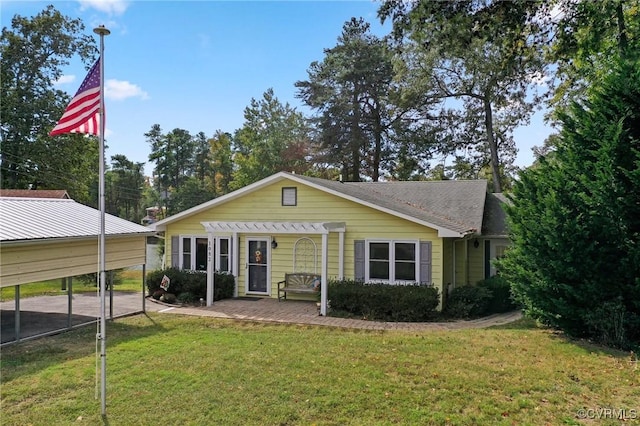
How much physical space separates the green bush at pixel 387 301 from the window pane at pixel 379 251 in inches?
41.7

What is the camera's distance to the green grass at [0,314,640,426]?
4.91 meters

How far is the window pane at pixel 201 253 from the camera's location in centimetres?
1427

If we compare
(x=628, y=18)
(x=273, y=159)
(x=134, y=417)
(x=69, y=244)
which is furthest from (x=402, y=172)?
(x=134, y=417)

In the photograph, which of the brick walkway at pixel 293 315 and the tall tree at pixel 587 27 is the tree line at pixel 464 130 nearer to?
the tall tree at pixel 587 27

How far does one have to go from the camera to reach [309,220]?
13188 millimetres

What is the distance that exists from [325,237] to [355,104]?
76.7 ft

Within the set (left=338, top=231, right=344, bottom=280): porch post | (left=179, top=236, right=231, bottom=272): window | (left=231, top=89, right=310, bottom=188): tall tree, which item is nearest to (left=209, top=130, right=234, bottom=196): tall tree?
(left=231, top=89, right=310, bottom=188): tall tree

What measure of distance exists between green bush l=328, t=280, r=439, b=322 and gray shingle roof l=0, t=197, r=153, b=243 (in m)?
5.62

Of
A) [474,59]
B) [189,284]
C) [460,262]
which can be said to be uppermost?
[474,59]

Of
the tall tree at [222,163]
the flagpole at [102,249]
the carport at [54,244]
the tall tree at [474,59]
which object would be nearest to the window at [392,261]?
the tall tree at [474,59]

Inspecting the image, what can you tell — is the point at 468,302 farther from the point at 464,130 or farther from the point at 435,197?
the point at 464,130

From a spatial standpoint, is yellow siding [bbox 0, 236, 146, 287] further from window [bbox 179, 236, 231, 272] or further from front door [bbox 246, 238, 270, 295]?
front door [bbox 246, 238, 270, 295]

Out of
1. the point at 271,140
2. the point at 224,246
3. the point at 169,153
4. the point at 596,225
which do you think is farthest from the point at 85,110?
the point at 169,153

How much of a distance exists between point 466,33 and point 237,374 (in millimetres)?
7117
